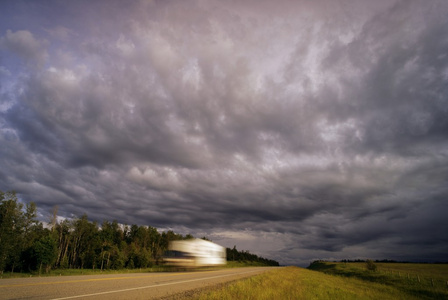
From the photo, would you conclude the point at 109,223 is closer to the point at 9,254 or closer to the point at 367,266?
the point at 9,254

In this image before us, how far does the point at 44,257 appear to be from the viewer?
53.3 meters

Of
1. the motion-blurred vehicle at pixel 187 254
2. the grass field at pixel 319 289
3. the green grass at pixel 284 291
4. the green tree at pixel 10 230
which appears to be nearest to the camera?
the green grass at pixel 284 291

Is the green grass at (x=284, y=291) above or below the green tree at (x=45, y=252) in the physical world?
above

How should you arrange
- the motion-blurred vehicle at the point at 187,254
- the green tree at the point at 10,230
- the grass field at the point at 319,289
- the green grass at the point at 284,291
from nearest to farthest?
the green grass at the point at 284,291, the grass field at the point at 319,289, the motion-blurred vehicle at the point at 187,254, the green tree at the point at 10,230

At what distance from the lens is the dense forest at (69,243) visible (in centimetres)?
5053

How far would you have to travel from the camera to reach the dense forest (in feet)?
166

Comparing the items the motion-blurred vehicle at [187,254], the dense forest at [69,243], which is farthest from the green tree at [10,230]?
the motion-blurred vehicle at [187,254]

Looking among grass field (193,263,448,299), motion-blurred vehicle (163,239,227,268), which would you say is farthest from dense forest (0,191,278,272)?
grass field (193,263,448,299)

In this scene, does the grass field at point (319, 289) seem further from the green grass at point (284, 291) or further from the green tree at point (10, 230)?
the green tree at point (10, 230)

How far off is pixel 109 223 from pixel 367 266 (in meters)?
85.1

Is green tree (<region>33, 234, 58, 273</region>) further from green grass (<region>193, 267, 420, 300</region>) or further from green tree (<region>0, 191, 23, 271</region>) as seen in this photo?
green grass (<region>193, 267, 420, 300</region>)

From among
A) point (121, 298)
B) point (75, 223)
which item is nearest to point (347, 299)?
point (121, 298)

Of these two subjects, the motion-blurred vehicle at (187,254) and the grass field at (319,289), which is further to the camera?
the motion-blurred vehicle at (187,254)

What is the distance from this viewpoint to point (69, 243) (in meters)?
77.4
